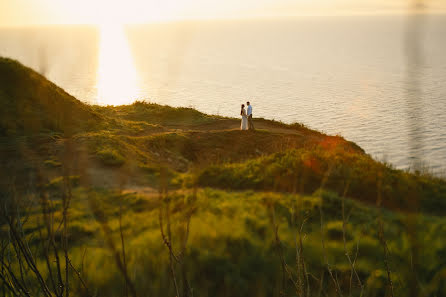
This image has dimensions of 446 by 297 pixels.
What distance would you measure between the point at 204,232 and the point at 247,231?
1.14 m

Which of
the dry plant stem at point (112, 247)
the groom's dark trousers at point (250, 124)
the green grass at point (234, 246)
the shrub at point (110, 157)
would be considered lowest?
the green grass at point (234, 246)

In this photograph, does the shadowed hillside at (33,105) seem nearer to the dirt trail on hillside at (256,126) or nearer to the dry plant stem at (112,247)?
the dirt trail on hillside at (256,126)

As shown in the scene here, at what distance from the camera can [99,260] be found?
7574 mm

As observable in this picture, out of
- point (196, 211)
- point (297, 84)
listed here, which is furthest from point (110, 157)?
point (297, 84)

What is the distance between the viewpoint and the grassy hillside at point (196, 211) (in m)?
2.77

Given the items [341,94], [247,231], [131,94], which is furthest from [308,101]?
[247,231]

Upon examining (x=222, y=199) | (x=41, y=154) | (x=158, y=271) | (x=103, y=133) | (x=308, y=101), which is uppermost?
(x=308, y=101)

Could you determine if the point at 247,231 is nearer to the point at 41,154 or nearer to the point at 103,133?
the point at 41,154

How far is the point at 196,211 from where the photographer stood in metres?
11.0

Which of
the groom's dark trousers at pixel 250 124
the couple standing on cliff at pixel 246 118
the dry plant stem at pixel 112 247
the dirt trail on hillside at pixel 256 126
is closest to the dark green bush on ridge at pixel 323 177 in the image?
the couple standing on cliff at pixel 246 118

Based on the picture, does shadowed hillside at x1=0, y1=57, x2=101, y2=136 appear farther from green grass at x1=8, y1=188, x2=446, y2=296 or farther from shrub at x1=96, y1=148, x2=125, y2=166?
green grass at x1=8, y1=188, x2=446, y2=296

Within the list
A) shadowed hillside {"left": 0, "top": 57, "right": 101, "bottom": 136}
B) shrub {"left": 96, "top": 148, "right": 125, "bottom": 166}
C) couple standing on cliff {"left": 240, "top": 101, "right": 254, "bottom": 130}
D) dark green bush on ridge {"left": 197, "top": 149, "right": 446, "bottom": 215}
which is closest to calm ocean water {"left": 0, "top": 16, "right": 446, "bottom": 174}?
dark green bush on ridge {"left": 197, "top": 149, "right": 446, "bottom": 215}

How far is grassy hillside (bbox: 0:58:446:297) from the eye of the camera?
2.77m

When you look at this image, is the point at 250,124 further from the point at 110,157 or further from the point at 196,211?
the point at 196,211
